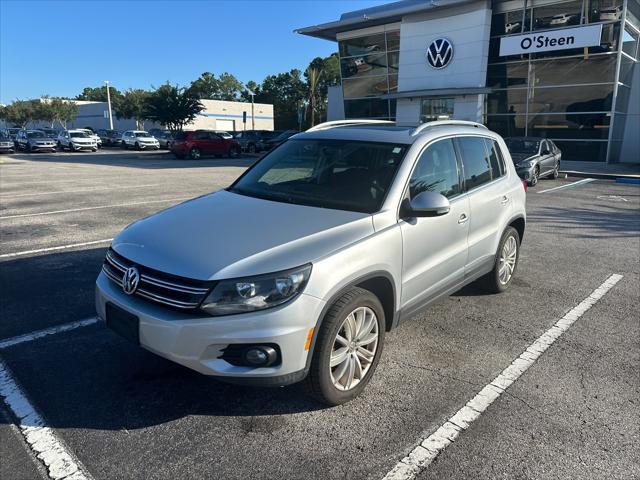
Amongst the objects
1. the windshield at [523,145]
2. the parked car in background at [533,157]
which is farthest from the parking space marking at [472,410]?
the windshield at [523,145]

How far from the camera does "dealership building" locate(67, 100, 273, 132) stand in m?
64.1

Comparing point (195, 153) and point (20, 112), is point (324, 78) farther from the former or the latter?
point (195, 153)

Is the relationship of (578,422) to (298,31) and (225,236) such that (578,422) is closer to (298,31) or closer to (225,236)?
(225,236)

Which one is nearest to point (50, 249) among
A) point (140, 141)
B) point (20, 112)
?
point (140, 141)

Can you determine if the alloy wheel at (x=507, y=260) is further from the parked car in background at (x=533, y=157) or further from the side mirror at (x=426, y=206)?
the parked car in background at (x=533, y=157)

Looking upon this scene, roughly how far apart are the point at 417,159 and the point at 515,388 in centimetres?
180

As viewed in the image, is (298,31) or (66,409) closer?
(66,409)

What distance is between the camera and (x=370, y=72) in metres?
28.8

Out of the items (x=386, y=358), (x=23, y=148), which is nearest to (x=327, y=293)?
(x=386, y=358)

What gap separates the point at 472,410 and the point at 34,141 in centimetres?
3705

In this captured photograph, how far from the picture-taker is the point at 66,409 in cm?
298

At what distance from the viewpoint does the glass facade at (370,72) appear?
2748 cm

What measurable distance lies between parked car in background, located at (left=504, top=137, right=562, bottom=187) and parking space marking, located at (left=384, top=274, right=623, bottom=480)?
1124cm

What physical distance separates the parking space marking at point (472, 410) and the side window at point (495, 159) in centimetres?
156
